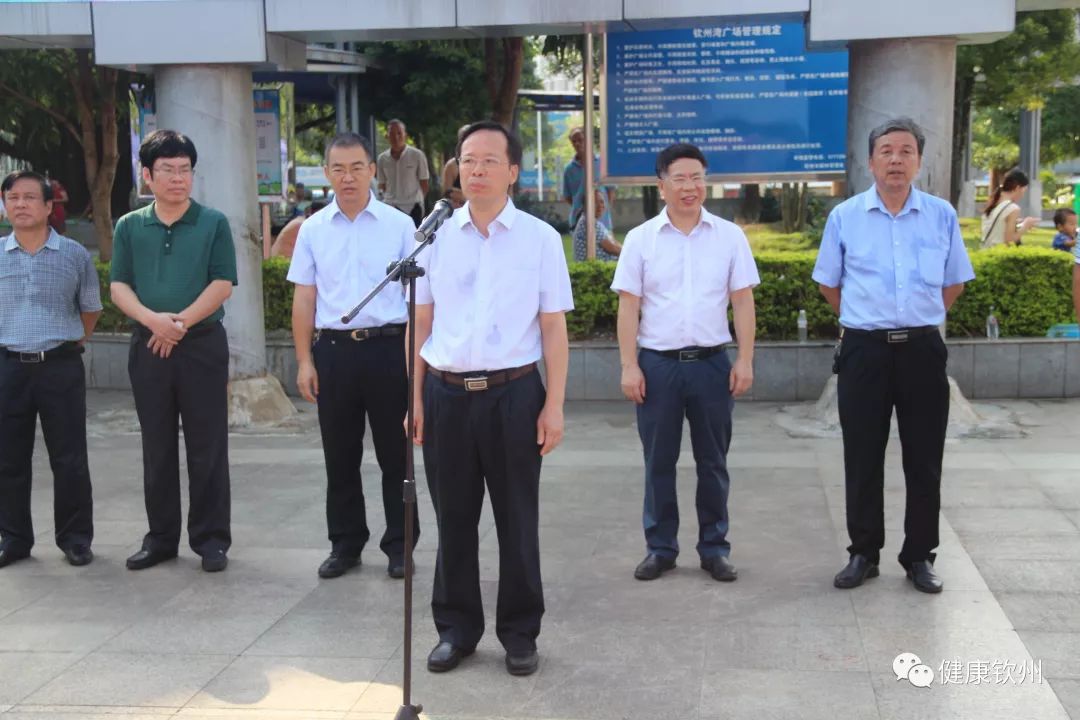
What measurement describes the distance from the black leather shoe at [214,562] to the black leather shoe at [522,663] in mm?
1913

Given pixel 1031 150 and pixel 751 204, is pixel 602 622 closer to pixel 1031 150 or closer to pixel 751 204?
pixel 751 204

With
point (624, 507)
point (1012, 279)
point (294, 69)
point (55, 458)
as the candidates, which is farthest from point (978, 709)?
point (294, 69)

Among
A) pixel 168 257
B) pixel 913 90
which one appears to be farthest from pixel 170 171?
pixel 913 90

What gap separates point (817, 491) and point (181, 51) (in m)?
5.22

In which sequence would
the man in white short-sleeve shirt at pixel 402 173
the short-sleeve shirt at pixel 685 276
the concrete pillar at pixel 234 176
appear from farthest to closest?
1. the man in white short-sleeve shirt at pixel 402 173
2. the concrete pillar at pixel 234 176
3. the short-sleeve shirt at pixel 685 276

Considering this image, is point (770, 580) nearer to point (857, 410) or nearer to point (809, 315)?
point (857, 410)

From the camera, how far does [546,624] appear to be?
5.05m

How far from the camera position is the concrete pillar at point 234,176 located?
8867 millimetres

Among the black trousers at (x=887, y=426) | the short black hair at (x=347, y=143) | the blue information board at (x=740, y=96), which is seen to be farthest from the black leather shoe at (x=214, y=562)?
the blue information board at (x=740, y=96)

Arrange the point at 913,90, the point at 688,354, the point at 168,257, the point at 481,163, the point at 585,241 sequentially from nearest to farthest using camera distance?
the point at 481,163
the point at 688,354
the point at 168,257
the point at 913,90
the point at 585,241

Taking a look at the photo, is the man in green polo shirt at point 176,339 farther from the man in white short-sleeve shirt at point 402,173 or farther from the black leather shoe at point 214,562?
the man in white short-sleeve shirt at point 402,173

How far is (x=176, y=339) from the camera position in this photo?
18.8 ft

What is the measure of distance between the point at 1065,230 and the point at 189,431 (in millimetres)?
10180

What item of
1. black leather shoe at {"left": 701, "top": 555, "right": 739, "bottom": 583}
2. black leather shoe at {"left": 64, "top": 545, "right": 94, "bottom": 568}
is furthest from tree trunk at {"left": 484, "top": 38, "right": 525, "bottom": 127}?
black leather shoe at {"left": 701, "top": 555, "right": 739, "bottom": 583}
